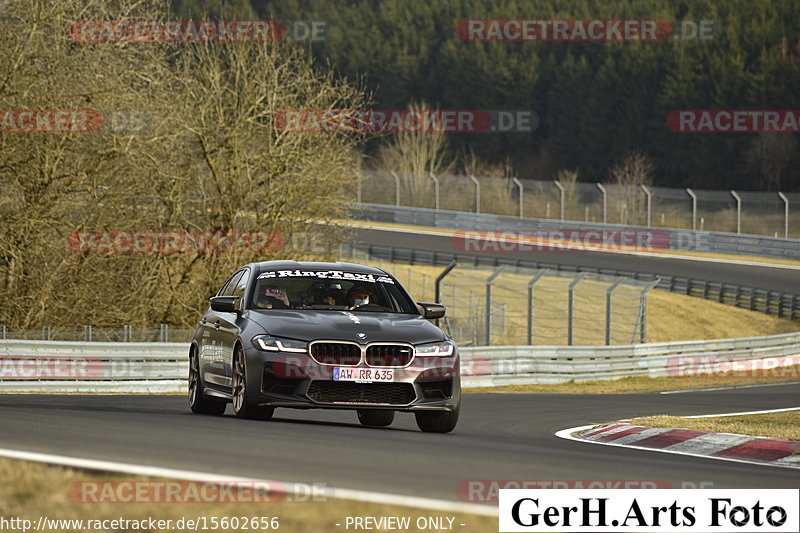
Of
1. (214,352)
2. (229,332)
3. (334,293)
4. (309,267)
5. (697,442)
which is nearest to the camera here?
(229,332)

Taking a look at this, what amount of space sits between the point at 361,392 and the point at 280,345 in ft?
2.63

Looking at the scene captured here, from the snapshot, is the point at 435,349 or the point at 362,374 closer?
the point at 362,374

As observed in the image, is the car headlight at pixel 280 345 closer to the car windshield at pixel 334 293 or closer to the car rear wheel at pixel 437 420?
the car windshield at pixel 334 293

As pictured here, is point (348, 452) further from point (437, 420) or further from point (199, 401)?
point (199, 401)

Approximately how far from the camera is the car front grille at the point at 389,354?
484 inches

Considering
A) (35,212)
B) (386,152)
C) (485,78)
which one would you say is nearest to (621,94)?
(485,78)

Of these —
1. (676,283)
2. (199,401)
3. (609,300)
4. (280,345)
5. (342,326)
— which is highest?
(342,326)

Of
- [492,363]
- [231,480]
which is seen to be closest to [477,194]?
[492,363]

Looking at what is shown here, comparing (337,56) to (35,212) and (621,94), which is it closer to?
(621,94)

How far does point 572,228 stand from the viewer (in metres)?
59.8

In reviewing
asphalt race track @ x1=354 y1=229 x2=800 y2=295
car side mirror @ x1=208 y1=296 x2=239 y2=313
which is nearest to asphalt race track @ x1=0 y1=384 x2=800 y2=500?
car side mirror @ x1=208 y1=296 x2=239 y2=313

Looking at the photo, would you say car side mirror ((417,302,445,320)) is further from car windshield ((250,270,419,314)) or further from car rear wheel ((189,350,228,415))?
car rear wheel ((189,350,228,415))

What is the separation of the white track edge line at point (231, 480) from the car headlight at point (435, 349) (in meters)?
4.26

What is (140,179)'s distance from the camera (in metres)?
29.2
